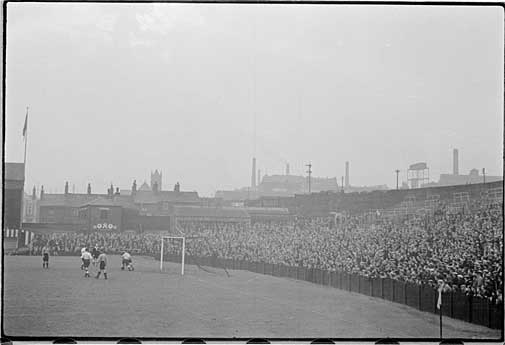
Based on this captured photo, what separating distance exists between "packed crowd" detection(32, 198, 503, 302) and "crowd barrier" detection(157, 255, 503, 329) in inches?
1.4

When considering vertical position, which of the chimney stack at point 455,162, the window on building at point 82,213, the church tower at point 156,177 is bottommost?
the window on building at point 82,213

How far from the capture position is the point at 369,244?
11.4 ft

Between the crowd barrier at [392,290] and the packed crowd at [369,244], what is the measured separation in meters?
0.04

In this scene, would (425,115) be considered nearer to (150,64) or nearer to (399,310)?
(399,310)

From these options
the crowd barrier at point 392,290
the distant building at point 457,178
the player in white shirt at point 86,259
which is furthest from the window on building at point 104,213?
the distant building at point 457,178

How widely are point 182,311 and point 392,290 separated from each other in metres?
1.23

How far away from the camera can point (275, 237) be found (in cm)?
362

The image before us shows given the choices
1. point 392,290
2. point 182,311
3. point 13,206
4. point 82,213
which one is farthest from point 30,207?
point 392,290

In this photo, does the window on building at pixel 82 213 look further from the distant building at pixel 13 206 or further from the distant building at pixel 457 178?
the distant building at pixel 457 178

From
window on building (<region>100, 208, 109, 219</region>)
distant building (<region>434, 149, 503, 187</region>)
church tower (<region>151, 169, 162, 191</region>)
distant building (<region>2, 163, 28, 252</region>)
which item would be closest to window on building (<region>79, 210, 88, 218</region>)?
window on building (<region>100, 208, 109, 219</region>)

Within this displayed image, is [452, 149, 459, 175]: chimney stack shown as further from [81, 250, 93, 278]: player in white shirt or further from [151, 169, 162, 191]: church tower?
[81, 250, 93, 278]: player in white shirt

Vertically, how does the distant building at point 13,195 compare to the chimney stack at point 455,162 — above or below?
below

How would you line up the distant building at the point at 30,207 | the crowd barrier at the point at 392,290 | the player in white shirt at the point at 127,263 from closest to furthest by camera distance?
1. the crowd barrier at the point at 392,290
2. the distant building at the point at 30,207
3. the player in white shirt at the point at 127,263

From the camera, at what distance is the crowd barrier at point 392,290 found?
3.29 meters
